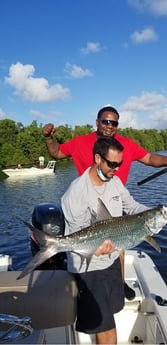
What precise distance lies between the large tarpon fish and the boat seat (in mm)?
528

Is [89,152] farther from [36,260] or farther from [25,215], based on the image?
[25,215]

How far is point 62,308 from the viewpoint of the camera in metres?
3.43

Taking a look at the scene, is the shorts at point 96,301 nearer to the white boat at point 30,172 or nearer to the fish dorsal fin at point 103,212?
the fish dorsal fin at point 103,212

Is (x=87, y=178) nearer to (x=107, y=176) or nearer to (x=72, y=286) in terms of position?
(x=107, y=176)

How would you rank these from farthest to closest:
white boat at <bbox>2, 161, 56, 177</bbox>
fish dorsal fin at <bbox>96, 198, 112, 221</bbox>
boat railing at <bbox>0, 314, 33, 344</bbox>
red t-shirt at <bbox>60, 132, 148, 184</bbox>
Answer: white boat at <bbox>2, 161, 56, 177</bbox> < red t-shirt at <bbox>60, 132, 148, 184</bbox> < fish dorsal fin at <bbox>96, 198, 112, 221</bbox> < boat railing at <bbox>0, 314, 33, 344</bbox>

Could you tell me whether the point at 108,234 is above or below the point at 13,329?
above

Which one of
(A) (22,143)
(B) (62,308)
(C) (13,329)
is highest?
(A) (22,143)

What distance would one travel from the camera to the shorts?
3.34m

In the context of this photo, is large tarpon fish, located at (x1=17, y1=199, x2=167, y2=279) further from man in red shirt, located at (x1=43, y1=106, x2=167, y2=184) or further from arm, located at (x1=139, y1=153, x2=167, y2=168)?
arm, located at (x1=139, y1=153, x2=167, y2=168)

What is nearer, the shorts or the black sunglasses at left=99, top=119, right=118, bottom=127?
the shorts

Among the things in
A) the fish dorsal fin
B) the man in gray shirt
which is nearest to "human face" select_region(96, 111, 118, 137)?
the man in gray shirt

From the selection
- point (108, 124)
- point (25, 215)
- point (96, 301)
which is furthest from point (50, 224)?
point (25, 215)

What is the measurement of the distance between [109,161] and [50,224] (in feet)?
8.95

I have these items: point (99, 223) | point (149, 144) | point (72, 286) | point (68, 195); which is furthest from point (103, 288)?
point (149, 144)
